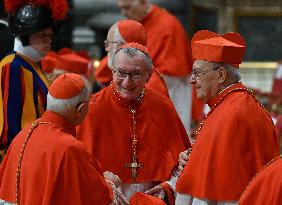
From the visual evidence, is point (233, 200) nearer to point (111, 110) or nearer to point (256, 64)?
point (111, 110)

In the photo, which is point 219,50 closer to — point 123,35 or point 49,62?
point 123,35

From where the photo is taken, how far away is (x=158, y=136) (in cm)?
679

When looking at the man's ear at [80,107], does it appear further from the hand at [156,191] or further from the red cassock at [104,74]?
the red cassock at [104,74]

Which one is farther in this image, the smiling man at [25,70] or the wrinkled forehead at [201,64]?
the smiling man at [25,70]

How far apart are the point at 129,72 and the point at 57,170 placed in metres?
1.03

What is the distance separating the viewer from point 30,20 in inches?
300

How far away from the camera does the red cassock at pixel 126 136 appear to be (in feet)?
22.0

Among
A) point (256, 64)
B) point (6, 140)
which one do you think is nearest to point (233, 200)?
point (6, 140)

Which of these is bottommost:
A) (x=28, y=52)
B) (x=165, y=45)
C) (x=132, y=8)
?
(x=165, y=45)

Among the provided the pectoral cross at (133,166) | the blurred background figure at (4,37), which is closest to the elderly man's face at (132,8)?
the blurred background figure at (4,37)

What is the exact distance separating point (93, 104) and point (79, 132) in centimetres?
19

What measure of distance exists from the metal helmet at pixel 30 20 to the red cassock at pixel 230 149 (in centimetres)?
198

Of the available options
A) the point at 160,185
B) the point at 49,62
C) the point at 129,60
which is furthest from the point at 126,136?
the point at 49,62

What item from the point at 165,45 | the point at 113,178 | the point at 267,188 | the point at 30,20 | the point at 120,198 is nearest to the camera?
the point at 267,188
